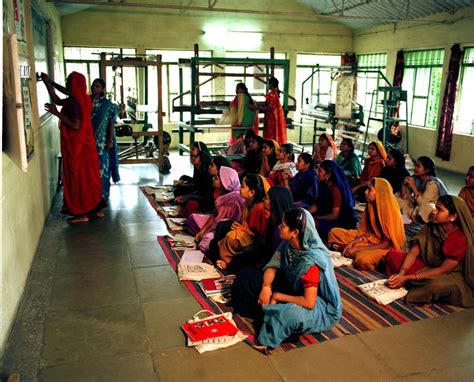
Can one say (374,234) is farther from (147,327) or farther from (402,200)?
(147,327)

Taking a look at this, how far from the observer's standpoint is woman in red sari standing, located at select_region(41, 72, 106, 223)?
484cm

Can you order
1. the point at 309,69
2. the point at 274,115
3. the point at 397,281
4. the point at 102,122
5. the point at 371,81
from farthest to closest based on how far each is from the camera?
the point at 309,69 < the point at 371,81 < the point at 274,115 < the point at 102,122 < the point at 397,281

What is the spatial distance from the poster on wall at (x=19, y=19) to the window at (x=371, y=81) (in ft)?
26.4

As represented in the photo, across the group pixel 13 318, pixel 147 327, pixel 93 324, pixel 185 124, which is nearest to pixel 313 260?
pixel 147 327

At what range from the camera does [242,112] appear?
8055mm

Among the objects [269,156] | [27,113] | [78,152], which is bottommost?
[269,156]

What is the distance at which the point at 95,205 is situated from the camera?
17.1 feet

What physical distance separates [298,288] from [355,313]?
0.65 meters

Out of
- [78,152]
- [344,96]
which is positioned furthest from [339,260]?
[344,96]

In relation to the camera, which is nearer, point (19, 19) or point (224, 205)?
point (19, 19)

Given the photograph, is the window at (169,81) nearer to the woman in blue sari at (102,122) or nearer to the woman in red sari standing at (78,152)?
the woman in blue sari at (102,122)

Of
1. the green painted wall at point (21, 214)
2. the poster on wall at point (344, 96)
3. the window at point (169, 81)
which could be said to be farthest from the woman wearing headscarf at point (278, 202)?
the window at point (169, 81)

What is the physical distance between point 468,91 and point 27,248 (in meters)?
8.15

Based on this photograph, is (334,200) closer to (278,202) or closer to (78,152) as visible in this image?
(278,202)
